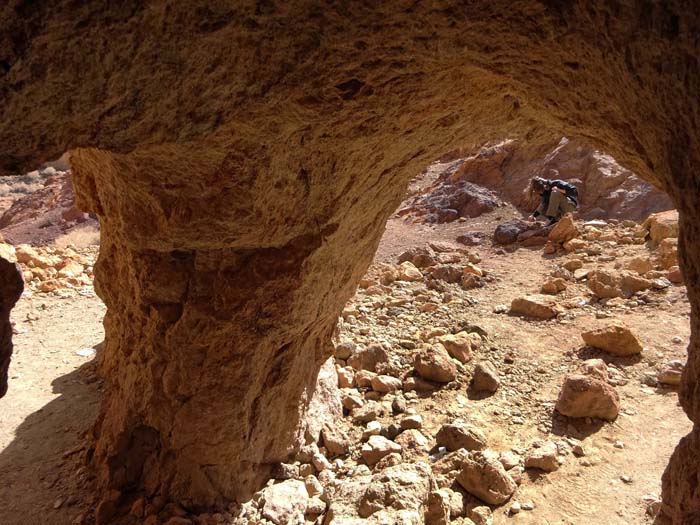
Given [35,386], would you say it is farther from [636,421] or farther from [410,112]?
[636,421]

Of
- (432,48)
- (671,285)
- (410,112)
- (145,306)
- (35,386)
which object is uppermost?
(432,48)

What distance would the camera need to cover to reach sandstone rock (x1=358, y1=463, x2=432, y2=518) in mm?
3133

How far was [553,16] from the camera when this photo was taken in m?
1.38

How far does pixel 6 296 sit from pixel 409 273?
21.9 feet

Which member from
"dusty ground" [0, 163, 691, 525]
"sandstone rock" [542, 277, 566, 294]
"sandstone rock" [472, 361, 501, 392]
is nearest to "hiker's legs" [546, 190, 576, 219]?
"dusty ground" [0, 163, 691, 525]

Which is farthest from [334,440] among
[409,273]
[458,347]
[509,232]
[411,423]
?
[509,232]

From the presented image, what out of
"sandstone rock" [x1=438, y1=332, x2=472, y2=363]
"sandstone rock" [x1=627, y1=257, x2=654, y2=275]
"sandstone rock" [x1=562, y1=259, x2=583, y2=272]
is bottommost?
"sandstone rock" [x1=438, y1=332, x2=472, y2=363]

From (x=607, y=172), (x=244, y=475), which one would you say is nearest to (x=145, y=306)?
(x=244, y=475)

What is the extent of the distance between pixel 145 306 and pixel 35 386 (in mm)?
2813

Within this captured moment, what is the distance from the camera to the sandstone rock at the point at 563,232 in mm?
9258

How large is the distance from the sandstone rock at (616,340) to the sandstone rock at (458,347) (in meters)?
1.30

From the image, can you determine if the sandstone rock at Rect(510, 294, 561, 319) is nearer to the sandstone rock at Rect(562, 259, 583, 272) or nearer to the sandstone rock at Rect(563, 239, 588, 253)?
the sandstone rock at Rect(562, 259, 583, 272)

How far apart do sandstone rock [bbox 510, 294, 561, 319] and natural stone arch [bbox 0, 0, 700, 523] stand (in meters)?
3.71

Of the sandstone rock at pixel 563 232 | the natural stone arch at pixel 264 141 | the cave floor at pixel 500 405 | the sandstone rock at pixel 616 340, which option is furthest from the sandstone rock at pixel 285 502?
the sandstone rock at pixel 563 232
